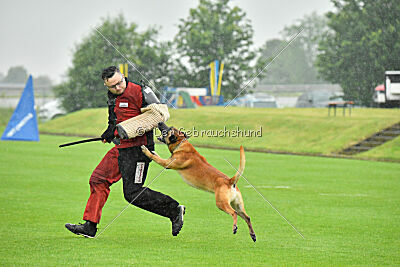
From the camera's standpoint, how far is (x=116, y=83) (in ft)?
24.1

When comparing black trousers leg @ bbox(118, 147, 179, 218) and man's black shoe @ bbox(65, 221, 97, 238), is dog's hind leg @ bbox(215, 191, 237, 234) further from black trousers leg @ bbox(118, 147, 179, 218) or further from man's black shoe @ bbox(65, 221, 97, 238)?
man's black shoe @ bbox(65, 221, 97, 238)

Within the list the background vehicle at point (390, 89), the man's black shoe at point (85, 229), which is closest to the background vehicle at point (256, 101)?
the man's black shoe at point (85, 229)

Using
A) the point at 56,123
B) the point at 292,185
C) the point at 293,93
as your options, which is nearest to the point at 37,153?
the point at 292,185

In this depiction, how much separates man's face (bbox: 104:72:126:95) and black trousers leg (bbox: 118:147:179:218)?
0.58m

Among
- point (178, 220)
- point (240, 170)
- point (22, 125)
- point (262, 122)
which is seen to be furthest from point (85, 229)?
point (22, 125)

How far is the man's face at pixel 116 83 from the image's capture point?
732cm

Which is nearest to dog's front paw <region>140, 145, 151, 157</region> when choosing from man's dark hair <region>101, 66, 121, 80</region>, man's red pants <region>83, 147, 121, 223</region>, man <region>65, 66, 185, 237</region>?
man <region>65, 66, 185, 237</region>

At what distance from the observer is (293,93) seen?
24.9ft

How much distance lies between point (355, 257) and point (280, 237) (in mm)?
1217

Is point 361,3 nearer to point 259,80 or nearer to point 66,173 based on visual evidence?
point 66,173

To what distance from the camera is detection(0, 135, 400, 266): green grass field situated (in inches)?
279

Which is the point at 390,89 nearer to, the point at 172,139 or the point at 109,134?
the point at 109,134

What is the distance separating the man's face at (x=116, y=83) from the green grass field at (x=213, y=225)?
2.31 ft

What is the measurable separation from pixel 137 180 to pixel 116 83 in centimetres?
99
